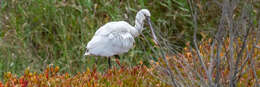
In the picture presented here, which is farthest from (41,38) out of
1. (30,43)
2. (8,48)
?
(8,48)

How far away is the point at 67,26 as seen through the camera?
6.19 m

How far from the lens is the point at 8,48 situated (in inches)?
205

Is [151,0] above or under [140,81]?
Result: above

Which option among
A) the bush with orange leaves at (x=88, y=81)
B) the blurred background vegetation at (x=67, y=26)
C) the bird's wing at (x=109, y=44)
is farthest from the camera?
the blurred background vegetation at (x=67, y=26)

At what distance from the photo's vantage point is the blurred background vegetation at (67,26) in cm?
562

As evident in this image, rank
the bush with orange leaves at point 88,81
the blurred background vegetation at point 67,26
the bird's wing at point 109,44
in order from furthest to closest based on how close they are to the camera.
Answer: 1. the blurred background vegetation at point 67,26
2. the bird's wing at point 109,44
3. the bush with orange leaves at point 88,81

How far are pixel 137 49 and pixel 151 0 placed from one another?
1.04m

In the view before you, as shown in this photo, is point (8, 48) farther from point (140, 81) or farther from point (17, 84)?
point (140, 81)

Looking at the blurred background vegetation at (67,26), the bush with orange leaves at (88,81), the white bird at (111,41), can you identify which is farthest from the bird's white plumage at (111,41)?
the bush with orange leaves at (88,81)

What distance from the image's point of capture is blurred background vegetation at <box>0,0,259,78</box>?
562 centimetres

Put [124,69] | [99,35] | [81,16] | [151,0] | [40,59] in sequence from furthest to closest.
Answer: [151,0] → [81,16] → [40,59] → [99,35] → [124,69]

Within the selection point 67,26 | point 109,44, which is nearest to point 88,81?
point 109,44

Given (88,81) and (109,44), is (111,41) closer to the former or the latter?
(109,44)

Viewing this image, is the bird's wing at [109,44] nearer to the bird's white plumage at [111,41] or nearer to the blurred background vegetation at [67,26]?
the bird's white plumage at [111,41]
